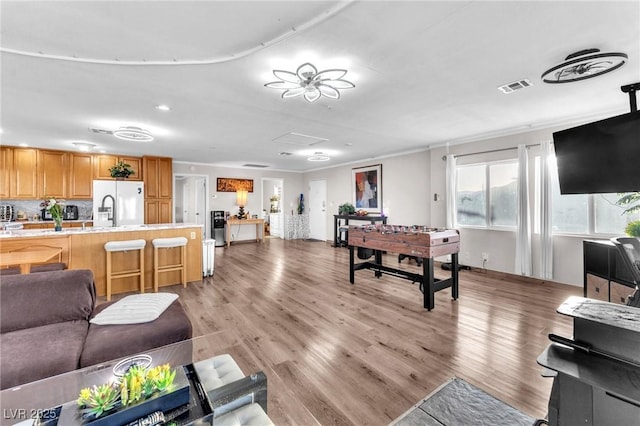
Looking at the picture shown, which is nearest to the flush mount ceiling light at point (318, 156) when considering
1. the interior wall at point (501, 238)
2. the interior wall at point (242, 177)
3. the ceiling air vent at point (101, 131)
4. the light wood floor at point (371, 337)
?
the interior wall at point (501, 238)

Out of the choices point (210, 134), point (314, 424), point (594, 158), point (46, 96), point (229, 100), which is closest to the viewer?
point (314, 424)

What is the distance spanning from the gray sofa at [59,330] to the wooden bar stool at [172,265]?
1.85 metres

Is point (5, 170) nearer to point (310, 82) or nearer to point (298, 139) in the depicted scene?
point (298, 139)

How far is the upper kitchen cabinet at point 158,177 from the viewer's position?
6547mm

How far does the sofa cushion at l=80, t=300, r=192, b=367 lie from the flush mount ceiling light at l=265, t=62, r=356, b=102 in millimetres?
2240

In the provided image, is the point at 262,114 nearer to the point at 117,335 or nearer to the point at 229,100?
the point at 229,100

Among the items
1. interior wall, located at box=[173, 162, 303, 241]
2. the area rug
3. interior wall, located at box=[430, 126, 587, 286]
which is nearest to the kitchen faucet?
interior wall, located at box=[173, 162, 303, 241]

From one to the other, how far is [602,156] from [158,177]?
795cm

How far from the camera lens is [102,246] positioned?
12.3ft

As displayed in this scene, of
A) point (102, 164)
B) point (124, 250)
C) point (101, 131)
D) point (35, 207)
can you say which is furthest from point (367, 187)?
point (35, 207)

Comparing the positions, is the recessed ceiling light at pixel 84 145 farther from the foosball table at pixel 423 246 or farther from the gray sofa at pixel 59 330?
the foosball table at pixel 423 246

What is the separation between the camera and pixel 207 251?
4.69 metres

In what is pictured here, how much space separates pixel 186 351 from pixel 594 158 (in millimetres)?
3382

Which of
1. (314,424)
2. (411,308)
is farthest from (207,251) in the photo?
(314,424)
